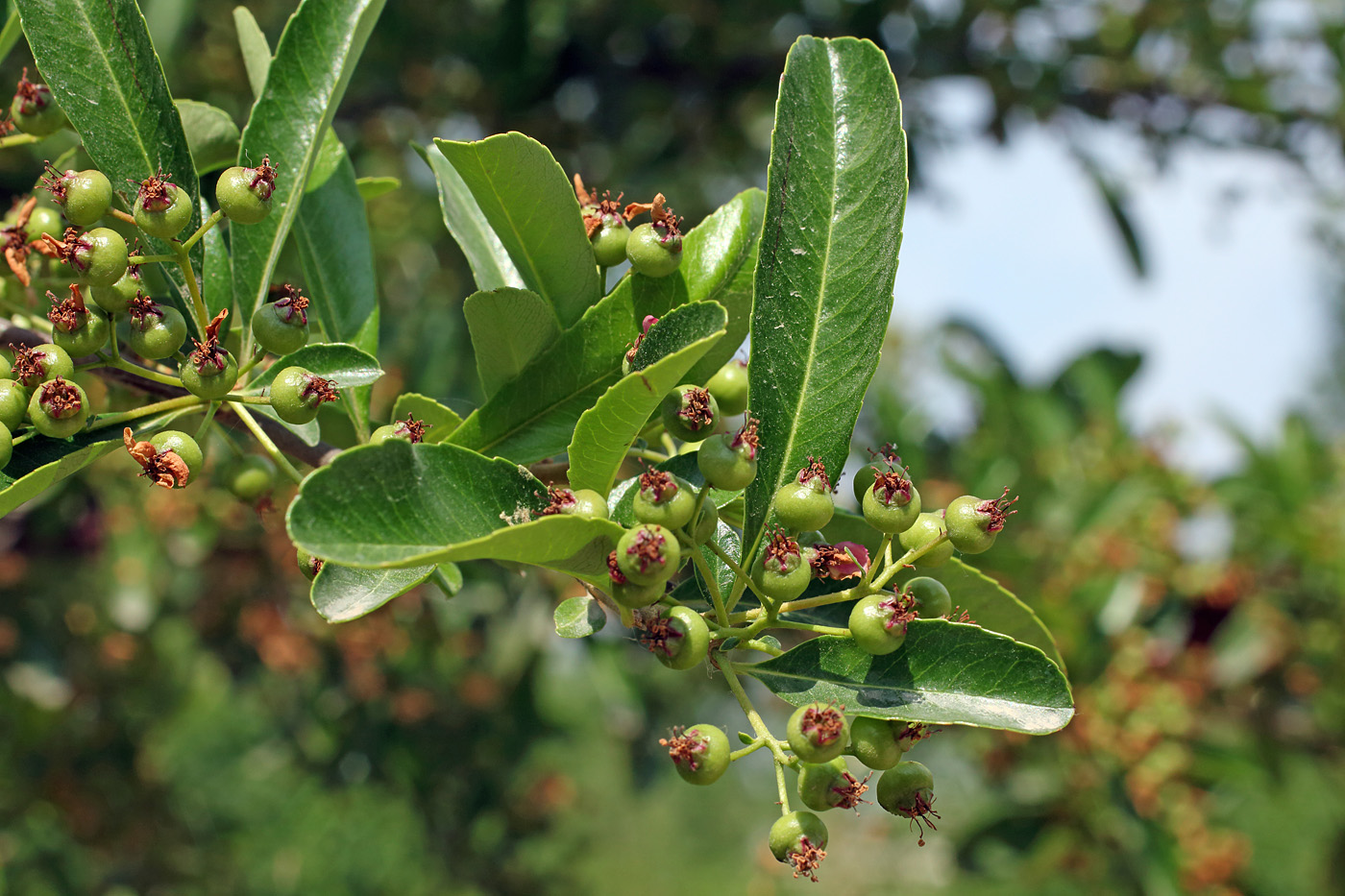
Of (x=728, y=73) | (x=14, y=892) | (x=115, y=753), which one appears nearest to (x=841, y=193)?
(x=728, y=73)

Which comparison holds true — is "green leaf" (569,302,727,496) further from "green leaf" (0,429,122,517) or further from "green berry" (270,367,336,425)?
"green leaf" (0,429,122,517)

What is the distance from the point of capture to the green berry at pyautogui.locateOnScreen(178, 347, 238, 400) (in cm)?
111

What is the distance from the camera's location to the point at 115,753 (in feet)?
15.5

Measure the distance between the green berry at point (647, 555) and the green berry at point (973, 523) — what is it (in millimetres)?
323

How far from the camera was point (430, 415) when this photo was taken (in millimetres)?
1227

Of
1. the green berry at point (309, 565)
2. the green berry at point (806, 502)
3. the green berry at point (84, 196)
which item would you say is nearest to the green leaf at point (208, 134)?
the green berry at point (84, 196)

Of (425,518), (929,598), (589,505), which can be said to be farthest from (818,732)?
(425,518)

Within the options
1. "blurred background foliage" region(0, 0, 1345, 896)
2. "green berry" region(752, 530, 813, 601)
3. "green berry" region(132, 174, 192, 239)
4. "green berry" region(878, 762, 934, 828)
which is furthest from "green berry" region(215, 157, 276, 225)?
"blurred background foliage" region(0, 0, 1345, 896)

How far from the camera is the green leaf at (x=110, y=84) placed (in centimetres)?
113

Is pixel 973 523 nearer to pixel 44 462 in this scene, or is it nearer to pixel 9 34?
pixel 44 462

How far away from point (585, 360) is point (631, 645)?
2344 mm

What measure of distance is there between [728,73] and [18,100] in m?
2.85

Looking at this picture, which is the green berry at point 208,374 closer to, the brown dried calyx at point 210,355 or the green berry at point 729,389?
the brown dried calyx at point 210,355

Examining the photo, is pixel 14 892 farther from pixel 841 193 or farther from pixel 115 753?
pixel 841 193
